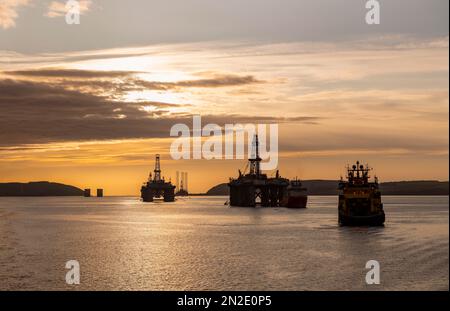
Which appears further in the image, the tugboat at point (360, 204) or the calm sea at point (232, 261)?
the tugboat at point (360, 204)

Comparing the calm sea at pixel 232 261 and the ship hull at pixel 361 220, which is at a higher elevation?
the ship hull at pixel 361 220

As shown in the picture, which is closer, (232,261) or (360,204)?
(232,261)

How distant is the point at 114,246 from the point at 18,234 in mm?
31550

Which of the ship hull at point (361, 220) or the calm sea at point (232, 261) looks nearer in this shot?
the calm sea at point (232, 261)

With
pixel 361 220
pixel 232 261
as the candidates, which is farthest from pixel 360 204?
pixel 232 261

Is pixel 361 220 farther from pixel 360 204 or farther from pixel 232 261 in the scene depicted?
pixel 232 261

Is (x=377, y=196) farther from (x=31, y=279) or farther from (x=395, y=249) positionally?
(x=31, y=279)

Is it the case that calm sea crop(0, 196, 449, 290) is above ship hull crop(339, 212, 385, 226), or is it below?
below

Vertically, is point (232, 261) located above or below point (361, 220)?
below

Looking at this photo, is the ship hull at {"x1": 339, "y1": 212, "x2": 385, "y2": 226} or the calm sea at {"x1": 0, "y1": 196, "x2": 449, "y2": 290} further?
the ship hull at {"x1": 339, "y1": 212, "x2": 385, "y2": 226}

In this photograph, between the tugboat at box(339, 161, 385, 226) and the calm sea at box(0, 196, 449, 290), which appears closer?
the calm sea at box(0, 196, 449, 290)
